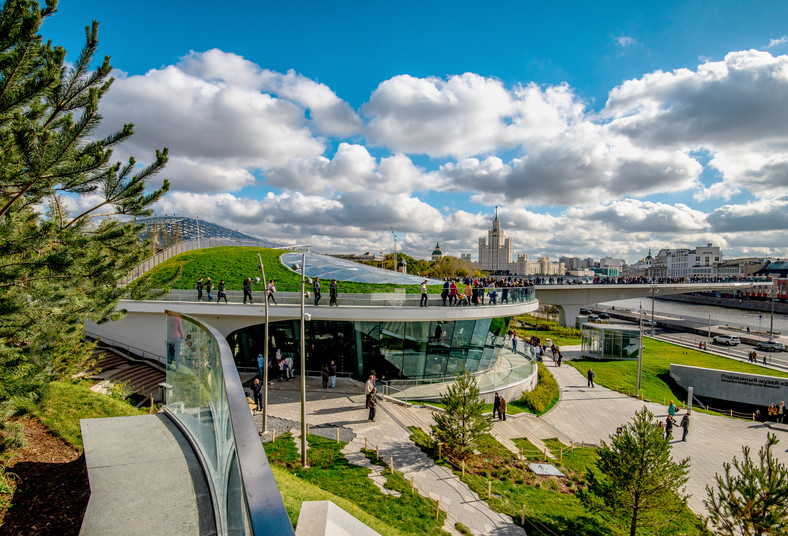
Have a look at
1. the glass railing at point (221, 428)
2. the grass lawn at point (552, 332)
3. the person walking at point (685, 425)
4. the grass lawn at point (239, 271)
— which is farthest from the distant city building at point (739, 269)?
the glass railing at point (221, 428)

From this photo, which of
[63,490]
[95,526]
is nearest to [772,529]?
[95,526]

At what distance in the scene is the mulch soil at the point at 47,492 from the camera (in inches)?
221

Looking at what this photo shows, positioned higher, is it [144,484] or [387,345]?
[144,484]

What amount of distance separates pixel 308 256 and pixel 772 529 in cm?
3341

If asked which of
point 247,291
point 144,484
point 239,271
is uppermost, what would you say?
point 239,271

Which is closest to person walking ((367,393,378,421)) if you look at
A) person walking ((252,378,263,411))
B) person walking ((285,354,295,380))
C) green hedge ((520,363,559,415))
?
person walking ((252,378,263,411))

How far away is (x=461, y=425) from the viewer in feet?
46.2

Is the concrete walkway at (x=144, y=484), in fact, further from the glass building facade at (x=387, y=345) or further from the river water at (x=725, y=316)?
the river water at (x=725, y=316)

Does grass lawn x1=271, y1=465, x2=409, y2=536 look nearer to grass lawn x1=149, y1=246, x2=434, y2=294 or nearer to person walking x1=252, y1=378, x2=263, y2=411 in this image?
person walking x1=252, y1=378, x2=263, y2=411

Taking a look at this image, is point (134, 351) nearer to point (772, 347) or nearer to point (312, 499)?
point (312, 499)

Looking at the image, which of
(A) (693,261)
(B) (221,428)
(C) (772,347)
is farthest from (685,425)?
(A) (693,261)

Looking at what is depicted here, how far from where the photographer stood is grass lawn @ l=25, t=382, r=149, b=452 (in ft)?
30.5

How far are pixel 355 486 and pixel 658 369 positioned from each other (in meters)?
32.4

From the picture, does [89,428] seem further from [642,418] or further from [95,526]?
[642,418]
